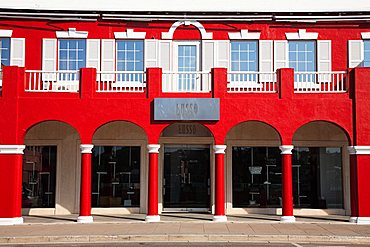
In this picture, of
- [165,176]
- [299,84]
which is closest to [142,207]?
[165,176]

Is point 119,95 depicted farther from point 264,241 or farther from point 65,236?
point 264,241

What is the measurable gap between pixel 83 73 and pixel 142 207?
598 centimetres

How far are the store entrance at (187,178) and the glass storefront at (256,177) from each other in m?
1.18

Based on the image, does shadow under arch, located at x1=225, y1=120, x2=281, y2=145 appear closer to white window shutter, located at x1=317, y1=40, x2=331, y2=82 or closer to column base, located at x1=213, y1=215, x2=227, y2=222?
white window shutter, located at x1=317, y1=40, x2=331, y2=82

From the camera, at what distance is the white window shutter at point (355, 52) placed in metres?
20.4

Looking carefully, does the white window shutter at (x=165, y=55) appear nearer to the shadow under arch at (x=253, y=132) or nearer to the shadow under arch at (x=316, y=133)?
the shadow under arch at (x=253, y=132)

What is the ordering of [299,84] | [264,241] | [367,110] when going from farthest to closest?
[299,84] → [367,110] → [264,241]

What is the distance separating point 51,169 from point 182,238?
27.5 ft

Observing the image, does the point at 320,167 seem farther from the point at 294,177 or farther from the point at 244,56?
the point at 244,56

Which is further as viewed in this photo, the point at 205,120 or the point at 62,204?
the point at 62,204

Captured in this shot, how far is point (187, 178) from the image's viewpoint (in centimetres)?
2114

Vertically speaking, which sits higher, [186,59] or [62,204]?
[186,59]

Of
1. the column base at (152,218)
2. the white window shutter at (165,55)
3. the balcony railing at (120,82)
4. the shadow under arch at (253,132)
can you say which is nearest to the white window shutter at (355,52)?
the shadow under arch at (253,132)

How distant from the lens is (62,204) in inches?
806
